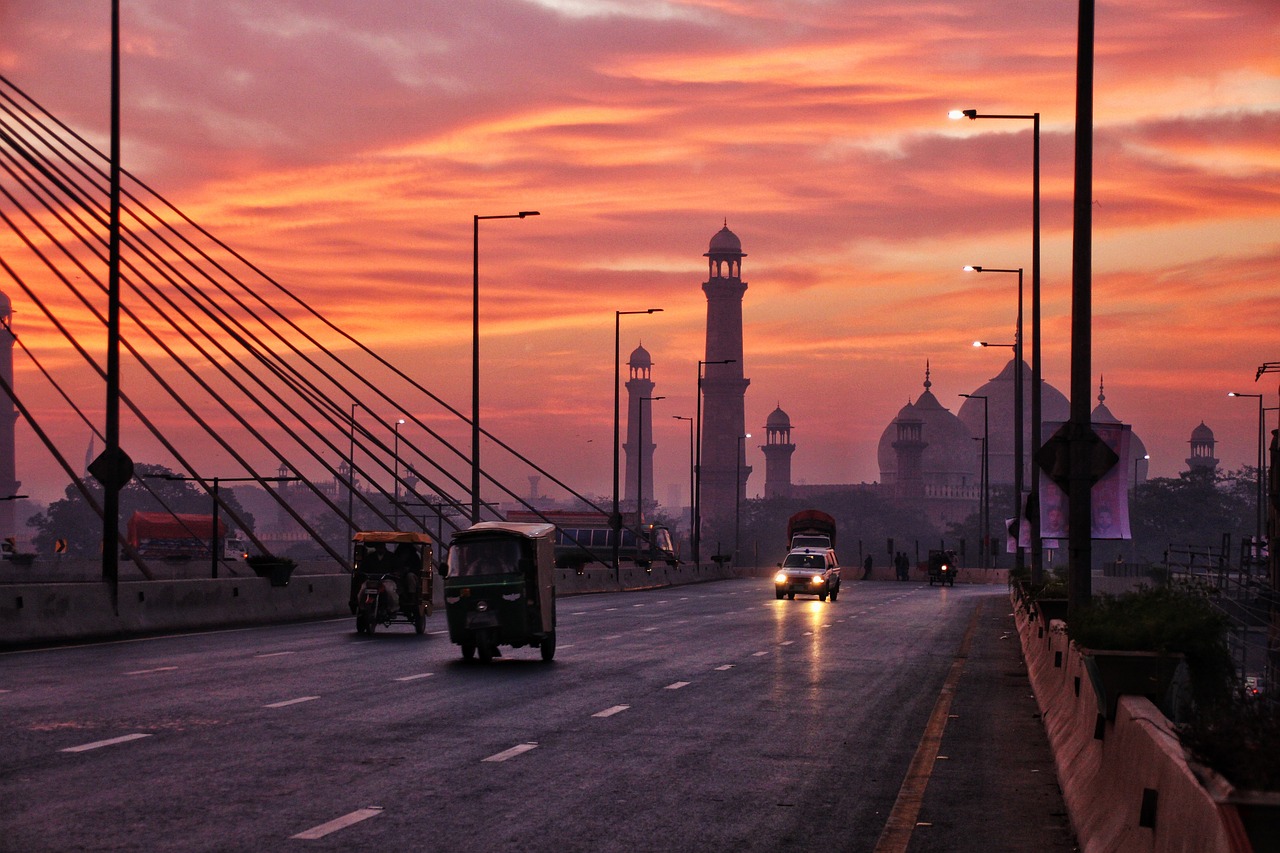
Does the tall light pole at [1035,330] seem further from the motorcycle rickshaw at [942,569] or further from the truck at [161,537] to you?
the truck at [161,537]

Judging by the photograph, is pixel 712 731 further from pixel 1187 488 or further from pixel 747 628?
pixel 1187 488

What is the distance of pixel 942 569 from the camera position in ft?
285

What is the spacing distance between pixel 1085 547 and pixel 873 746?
11.3 feet

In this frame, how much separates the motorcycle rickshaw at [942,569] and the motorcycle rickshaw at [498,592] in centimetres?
6220

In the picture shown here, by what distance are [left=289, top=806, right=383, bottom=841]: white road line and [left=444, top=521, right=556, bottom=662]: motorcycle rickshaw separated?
522 inches

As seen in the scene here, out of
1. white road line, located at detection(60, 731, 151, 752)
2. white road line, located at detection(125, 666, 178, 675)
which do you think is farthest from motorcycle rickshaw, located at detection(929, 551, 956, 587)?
white road line, located at detection(60, 731, 151, 752)

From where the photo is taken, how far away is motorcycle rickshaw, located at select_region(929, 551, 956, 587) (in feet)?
284

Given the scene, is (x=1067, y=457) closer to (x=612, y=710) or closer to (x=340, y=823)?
(x=612, y=710)

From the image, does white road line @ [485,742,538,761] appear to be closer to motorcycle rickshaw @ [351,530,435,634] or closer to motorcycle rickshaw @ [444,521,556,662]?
motorcycle rickshaw @ [444,521,556,662]

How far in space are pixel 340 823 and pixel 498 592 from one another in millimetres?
14072

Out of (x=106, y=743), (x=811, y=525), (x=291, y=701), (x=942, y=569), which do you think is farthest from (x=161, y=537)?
(x=106, y=743)

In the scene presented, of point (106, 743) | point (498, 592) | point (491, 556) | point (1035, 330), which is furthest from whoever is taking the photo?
point (1035, 330)

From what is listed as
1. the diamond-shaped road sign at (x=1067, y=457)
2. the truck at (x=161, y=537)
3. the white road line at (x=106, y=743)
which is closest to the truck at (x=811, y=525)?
the truck at (x=161, y=537)

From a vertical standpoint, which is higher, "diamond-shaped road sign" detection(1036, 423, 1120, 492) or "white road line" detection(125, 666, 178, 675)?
"diamond-shaped road sign" detection(1036, 423, 1120, 492)
